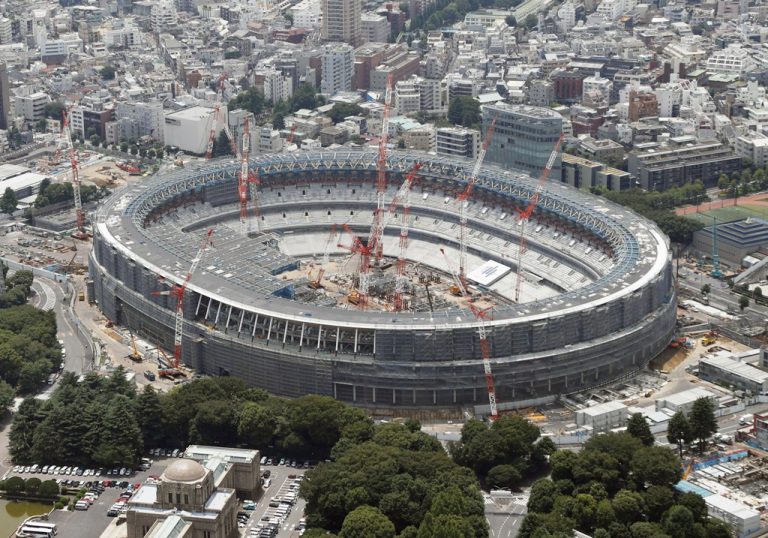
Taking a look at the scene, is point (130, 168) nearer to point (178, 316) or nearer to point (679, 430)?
point (178, 316)

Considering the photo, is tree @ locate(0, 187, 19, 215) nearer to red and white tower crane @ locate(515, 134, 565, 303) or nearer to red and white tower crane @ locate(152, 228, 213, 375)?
red and white tower crane @ locate(152, 228, 213, 375)

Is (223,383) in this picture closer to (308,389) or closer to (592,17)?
(308,389)

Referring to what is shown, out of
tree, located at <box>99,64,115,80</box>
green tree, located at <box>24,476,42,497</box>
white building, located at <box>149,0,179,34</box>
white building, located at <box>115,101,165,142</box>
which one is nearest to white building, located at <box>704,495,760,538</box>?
green tree, located at <box>24,476,42,497</box>

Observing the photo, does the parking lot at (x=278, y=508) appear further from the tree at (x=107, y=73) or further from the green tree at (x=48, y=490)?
the tree at (x=107, y=73)

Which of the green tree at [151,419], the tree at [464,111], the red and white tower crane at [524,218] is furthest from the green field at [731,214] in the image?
the green tree at [151,419]

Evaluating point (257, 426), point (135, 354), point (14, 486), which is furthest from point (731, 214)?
point (14, 486)

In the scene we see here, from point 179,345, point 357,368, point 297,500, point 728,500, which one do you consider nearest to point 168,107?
point 179,345
